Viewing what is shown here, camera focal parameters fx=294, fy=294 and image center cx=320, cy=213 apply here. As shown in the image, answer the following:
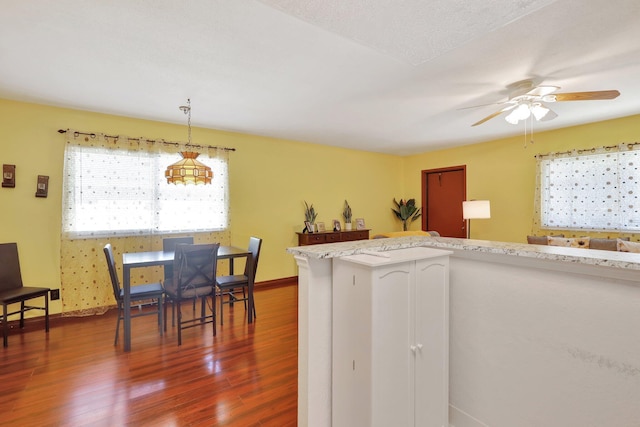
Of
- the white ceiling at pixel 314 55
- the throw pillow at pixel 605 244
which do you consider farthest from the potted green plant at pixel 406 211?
the throw pillow at pixel 605 244

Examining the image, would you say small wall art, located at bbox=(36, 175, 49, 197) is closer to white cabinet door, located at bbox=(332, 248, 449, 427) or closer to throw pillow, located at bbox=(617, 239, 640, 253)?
white cabinet door, located at bbox=(332, 248, 449, 427)

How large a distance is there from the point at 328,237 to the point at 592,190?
387 centimetres

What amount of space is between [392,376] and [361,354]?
0.64ft

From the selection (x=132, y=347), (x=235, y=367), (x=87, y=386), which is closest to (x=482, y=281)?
(x=235, y=367)

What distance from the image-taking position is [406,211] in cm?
652

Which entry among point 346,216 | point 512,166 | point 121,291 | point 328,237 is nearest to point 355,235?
point 346,216

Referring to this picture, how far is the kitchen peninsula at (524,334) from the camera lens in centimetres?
122

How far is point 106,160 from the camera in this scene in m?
3.65

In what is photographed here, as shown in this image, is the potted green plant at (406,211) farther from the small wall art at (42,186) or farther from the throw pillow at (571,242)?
the small wall art at (42,186)

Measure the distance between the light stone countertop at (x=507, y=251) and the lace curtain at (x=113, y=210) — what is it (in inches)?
122

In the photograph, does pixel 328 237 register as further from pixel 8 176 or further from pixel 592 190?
pixel 8 176

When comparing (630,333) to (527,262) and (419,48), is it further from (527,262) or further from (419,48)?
(419,48)

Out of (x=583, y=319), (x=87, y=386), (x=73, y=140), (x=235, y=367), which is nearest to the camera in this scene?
(x=583, y=319)

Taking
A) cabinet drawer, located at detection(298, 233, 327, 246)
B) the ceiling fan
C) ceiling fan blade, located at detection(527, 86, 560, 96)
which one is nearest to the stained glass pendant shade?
cabinet drawer, located at detection(298, 233, 327, 246)
